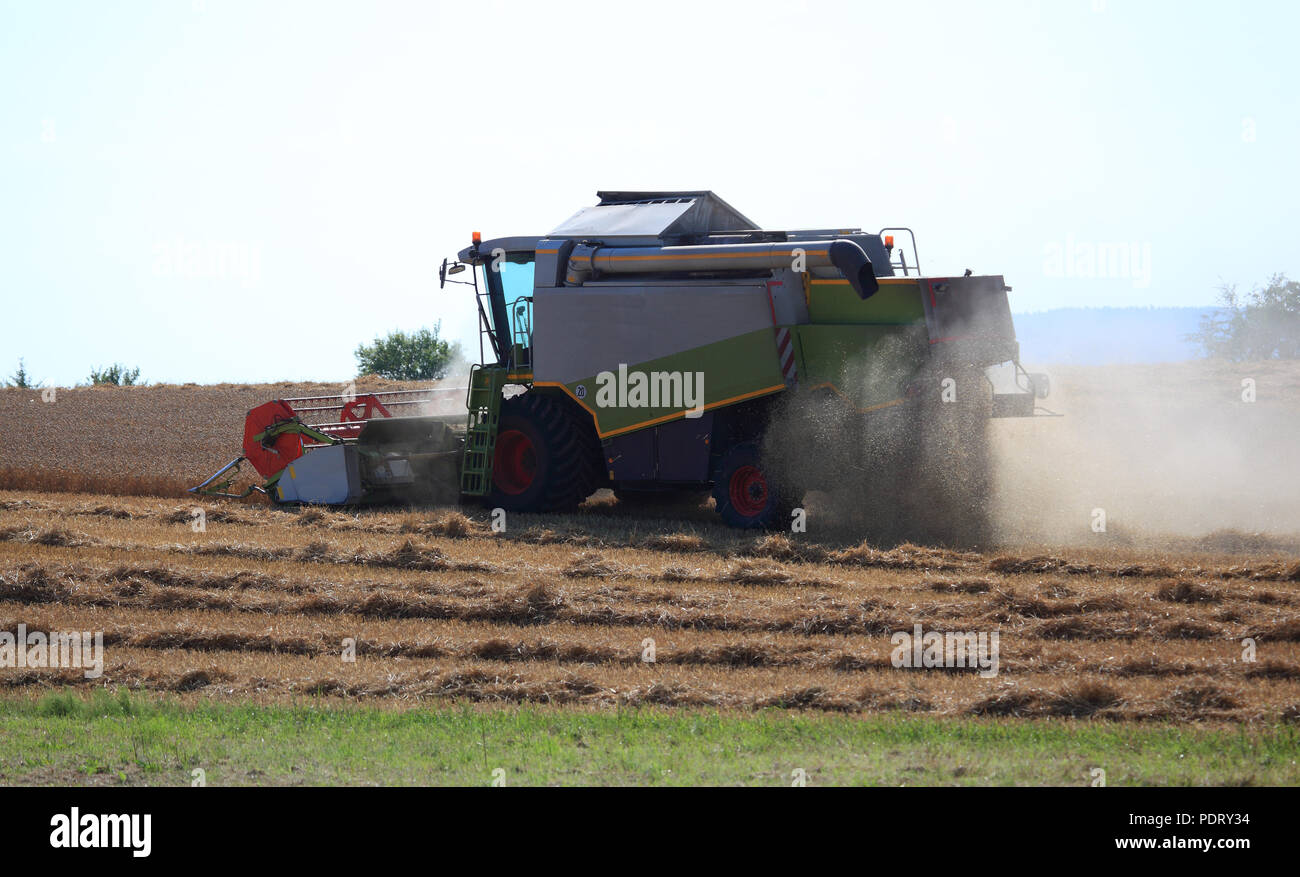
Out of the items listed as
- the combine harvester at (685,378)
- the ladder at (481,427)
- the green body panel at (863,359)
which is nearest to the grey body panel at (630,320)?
the combine harvester at (685,378)

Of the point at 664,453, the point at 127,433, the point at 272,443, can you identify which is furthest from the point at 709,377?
the point at 127,433

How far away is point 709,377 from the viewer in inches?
492

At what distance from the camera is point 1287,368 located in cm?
2350

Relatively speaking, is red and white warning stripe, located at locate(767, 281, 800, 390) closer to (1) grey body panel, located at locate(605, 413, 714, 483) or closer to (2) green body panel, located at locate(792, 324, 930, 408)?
(2) green body panel, located at locate(792, 324, 930, 408)

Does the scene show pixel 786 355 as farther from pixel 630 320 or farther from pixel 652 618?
pixel 652 618

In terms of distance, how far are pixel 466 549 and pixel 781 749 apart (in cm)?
637

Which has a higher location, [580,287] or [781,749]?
[580,287]

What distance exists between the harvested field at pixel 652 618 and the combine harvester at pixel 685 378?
1.01 metres

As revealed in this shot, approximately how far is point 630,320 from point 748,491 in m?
2.18

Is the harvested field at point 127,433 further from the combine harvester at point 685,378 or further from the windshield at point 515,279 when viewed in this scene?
the windshield at point 515,279

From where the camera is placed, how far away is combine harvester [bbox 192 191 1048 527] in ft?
38.2

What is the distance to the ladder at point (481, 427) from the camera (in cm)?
1418
